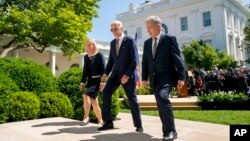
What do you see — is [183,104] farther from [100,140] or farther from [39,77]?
[100,140]

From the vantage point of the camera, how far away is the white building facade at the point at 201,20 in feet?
122

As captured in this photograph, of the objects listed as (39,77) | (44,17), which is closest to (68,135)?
(39,77)

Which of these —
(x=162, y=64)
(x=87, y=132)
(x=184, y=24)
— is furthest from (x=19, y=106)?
(x=184, y=24)

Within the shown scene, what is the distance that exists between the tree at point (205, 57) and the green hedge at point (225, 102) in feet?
73.4

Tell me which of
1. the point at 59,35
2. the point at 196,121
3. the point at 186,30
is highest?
the point at 186,30

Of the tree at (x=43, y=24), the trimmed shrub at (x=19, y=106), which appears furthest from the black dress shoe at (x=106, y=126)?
the tree at (x=43, y=24)

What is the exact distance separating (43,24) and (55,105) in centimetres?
1186

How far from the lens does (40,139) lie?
4.19 meters

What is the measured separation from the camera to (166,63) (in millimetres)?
4117

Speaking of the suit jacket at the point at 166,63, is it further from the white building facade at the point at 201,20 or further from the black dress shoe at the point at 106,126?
the white building facade at the point at 201,20

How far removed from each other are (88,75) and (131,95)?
1597mm

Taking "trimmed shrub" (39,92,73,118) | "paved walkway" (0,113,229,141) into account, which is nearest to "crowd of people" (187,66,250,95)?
→ "paved walkway" (0,113,229,141)

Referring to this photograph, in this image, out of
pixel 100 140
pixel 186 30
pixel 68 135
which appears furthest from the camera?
pixel 186 30

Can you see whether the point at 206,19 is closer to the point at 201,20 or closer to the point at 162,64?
the point at 201,20
